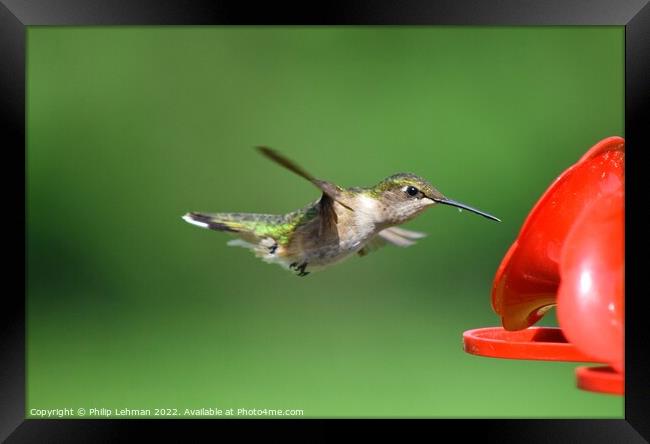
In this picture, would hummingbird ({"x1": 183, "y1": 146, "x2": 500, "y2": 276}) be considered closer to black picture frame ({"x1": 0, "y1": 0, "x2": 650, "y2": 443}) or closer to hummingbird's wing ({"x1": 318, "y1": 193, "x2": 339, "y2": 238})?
hummingbird's wing ({"x1": 318, "y1": 193, "x2": 339, "y2": 238})

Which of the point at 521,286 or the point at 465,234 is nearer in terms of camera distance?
the point at 521,286

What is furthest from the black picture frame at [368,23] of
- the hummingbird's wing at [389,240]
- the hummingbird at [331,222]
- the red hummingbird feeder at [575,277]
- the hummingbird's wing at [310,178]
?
the hummingbird's wing at [389,240]

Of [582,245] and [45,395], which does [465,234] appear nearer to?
[45,395]

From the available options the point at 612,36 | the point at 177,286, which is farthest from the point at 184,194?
the point at 612,36

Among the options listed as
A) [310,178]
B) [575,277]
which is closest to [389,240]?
[310,178]

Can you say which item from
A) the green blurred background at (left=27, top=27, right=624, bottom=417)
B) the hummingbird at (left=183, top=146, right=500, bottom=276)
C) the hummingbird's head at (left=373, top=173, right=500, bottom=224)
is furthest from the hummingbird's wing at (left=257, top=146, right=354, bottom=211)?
the green blurred background at (left=27, top=27, right=624, bottom=417)

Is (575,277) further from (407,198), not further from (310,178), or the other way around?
(407,198)
